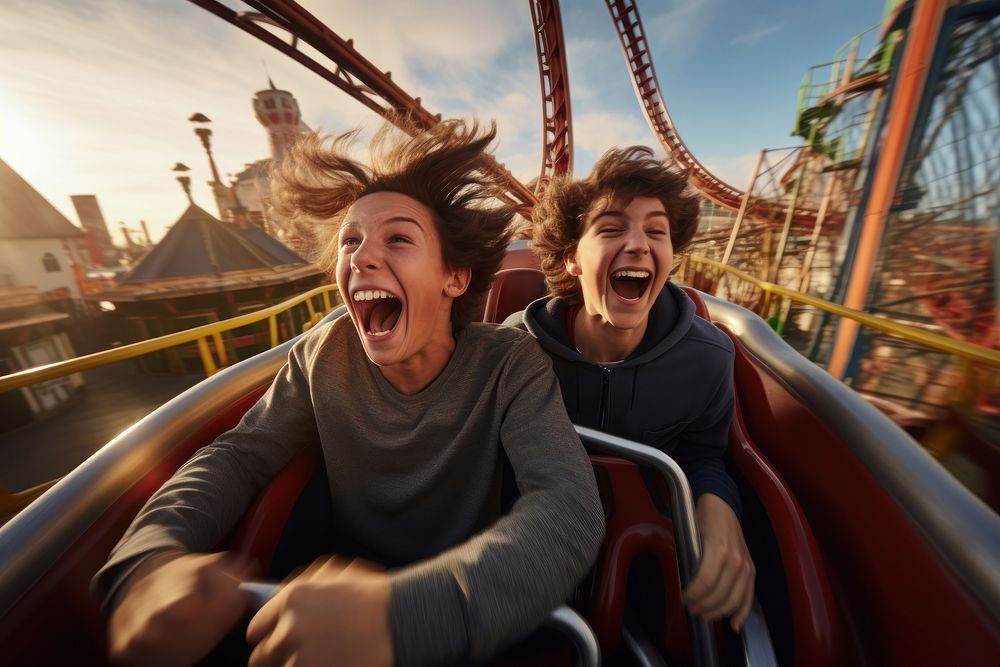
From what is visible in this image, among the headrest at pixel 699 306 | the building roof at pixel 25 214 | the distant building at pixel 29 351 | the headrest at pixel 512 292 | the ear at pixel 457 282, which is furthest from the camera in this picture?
the building roof at pixel 25 214

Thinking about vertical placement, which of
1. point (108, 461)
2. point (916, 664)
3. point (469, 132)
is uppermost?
point (469, 132)

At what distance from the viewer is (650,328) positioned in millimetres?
1142

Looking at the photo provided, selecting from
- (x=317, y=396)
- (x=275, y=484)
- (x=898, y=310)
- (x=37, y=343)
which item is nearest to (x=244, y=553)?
(x=275, y=484)

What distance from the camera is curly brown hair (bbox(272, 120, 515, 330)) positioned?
996 mm

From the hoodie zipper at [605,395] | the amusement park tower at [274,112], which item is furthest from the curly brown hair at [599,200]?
the amusement park tower at [274,112]

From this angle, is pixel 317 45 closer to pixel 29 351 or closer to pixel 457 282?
pixel 457 282

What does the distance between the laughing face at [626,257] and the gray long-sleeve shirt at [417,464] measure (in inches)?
12.1

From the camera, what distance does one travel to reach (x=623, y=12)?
30.5 ft

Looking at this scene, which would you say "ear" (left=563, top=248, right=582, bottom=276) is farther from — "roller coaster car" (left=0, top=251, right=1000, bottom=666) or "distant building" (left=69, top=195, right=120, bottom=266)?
"distant building" (left=69, top=195, right=120, bottom=266)

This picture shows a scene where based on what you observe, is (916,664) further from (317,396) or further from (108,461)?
(108,461)

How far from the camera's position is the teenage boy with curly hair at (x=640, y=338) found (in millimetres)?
1016

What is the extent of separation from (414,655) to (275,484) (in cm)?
62

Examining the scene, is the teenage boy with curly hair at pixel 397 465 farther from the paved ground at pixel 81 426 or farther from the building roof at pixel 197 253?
the building roof at pixel 197 253

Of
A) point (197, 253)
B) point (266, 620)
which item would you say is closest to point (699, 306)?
point (266, 620)
